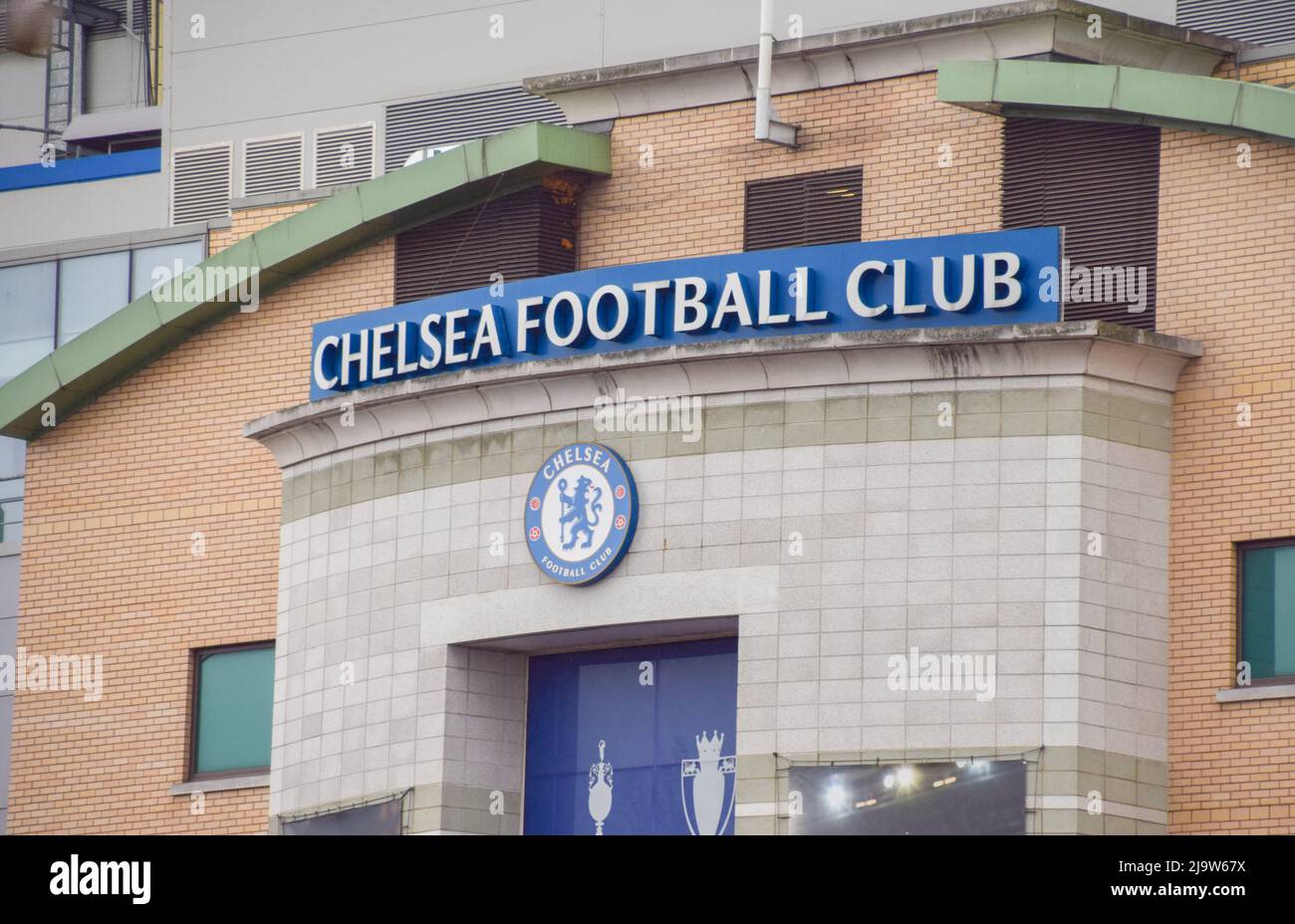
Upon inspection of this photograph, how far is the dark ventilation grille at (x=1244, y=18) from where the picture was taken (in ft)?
112

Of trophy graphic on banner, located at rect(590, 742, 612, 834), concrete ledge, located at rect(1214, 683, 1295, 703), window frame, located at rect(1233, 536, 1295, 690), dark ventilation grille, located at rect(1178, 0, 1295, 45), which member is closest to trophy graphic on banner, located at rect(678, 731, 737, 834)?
trophy graphic on banner, located at rect(590, 742, 612, 834)

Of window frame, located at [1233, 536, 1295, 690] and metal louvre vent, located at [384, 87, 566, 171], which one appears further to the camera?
metal louvre vent, located at [384, 87, 566, 171]

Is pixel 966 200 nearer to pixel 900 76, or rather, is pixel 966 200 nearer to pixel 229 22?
pixel 900 76

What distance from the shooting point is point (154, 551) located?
3625cm

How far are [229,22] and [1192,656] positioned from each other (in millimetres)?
27463

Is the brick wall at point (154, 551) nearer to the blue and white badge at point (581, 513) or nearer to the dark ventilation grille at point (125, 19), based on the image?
the blue and white badge at point (581, 513)

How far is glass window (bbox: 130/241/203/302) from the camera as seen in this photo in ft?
131

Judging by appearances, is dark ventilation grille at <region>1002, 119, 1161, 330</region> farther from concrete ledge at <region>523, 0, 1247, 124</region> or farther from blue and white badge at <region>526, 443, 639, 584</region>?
blue and white badge at <region>526, 443, 639, 584</region>

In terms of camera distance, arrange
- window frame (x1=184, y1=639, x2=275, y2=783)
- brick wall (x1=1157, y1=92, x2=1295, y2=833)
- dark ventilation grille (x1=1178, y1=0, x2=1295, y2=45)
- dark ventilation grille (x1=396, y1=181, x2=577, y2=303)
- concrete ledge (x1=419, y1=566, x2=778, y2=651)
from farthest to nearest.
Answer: window frame (x1=184, y1=639, x2=275, y2=783) < dark ventilation grille (x1=1178, y1=0, x2=1295, y2=45) < dark ventilation grille (x1=396, y1=181, x2=577, y2=303) < concrete ledge (x1=419, y1=566, x2=778, y2=651) < brick wall (x1=1157, y1=92, x2=1295, y2=833)

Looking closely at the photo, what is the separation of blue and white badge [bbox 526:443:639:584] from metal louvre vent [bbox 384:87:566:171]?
13417mm

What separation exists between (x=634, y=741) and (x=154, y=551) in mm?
9230

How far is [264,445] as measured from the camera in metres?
34.1

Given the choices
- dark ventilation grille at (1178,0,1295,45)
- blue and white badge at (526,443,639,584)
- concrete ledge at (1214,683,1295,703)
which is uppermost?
dark ventilation grille at (1178,0,1295,45)
